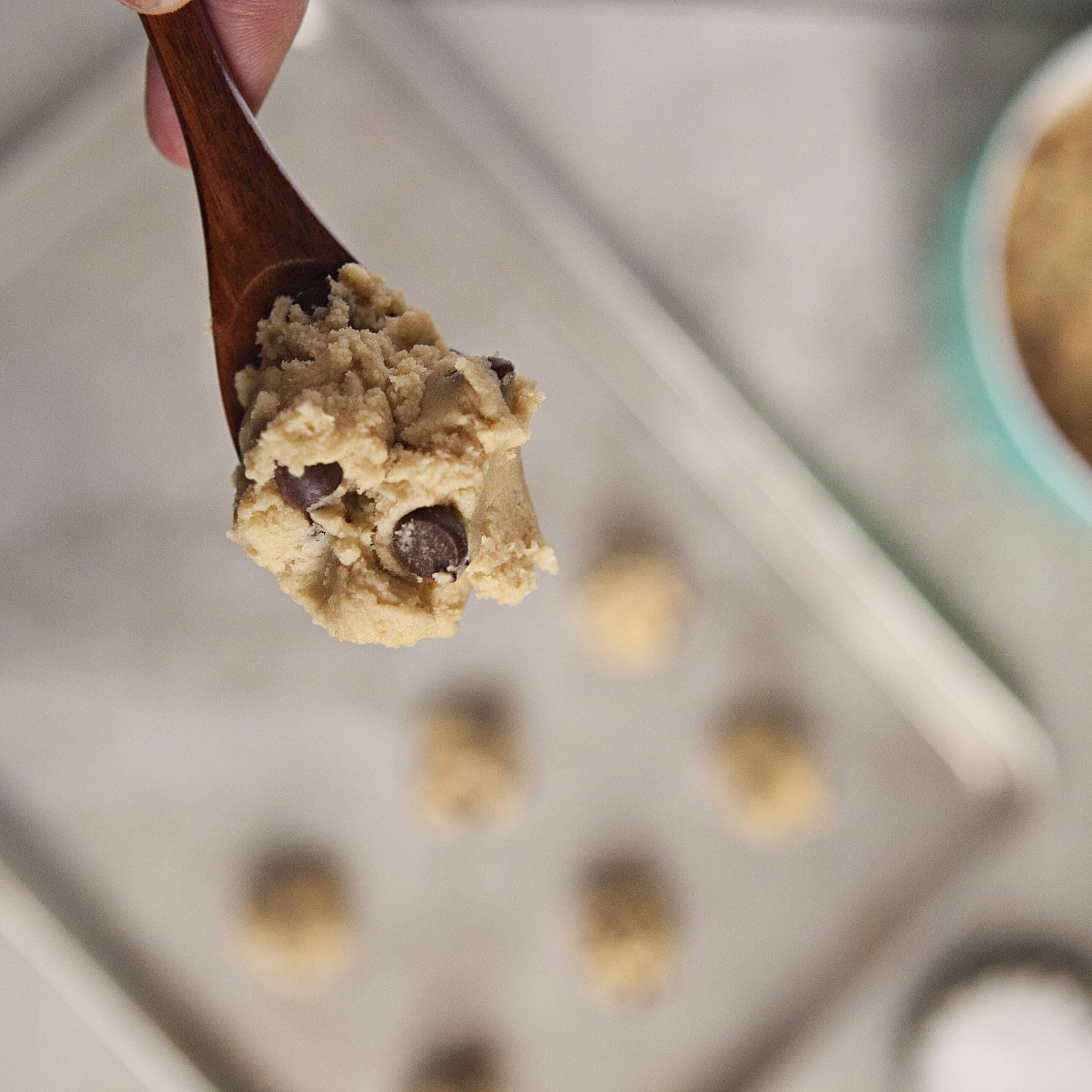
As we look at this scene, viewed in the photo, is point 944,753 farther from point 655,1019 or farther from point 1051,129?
point 1051,129

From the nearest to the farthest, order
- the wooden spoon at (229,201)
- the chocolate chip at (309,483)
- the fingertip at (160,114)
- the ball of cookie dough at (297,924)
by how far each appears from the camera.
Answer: the chocolate chip at (309,483) < the wooden spoon at (229,201) < the fingertip at (160,114) < the ball of cookie dough at (297,924)

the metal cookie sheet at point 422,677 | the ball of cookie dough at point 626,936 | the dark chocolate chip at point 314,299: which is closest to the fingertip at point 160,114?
the metal cookie sheet at point 422,677

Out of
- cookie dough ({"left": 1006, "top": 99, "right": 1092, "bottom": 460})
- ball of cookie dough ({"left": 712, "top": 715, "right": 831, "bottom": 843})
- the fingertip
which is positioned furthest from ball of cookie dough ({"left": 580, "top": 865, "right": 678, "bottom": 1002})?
the fingertip

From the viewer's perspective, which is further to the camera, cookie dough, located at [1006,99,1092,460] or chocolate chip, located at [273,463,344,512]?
cookie dough, located at [1006,99,1092,460]

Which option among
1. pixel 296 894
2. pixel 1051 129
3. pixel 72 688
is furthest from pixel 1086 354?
pixel 72 688

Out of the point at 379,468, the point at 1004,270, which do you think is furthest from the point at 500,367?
the point at 1004,270

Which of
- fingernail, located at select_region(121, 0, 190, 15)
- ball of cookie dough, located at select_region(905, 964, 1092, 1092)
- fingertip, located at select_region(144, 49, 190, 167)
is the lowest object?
ball of cookie dough, located at select_region(905, 964, 1092, 1092)

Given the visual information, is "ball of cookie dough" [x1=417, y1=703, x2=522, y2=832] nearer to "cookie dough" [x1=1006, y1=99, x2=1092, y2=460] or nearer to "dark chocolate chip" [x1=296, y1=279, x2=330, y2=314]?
"dark chocolate chip" [x1=296, y1=279, x2=330, y2=314]

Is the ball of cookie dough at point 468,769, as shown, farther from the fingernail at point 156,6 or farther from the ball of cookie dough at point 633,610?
the fingernail at point 156,6
